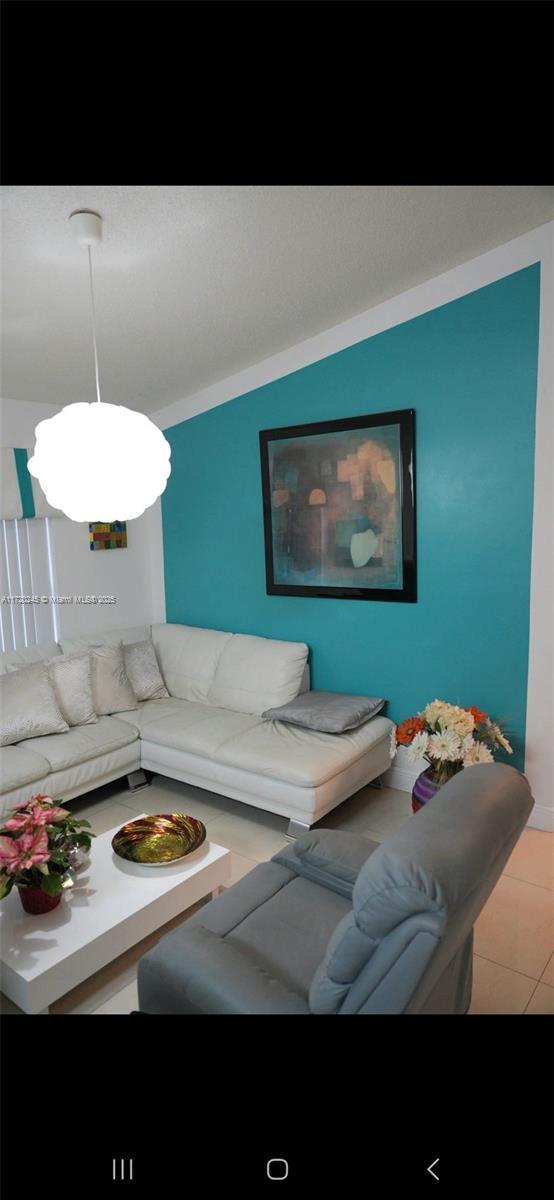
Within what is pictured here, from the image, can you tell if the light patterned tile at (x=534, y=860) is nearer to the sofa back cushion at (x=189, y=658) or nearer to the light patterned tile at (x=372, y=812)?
the light patterned tile at (x=372, y=812)

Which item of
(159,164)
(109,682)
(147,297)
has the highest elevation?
(147,297)

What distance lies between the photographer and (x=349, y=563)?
3281mm

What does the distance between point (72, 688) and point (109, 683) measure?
27 cm

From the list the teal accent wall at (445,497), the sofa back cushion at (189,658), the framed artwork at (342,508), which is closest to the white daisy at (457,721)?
the teal accent wall at (445,497)

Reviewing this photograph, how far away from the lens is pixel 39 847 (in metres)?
1.75

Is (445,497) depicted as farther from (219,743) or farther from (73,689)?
(73,689)

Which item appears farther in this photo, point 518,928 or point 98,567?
point 98,567

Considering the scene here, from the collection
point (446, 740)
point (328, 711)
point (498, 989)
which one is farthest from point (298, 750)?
point (498, 989)

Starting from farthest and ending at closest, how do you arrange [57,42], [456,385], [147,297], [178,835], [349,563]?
[349,563], [456,385], [147,297], [178,835], [57,42]

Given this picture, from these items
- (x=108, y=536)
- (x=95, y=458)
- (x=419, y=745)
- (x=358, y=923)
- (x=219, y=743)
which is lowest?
(x=219, y=743)

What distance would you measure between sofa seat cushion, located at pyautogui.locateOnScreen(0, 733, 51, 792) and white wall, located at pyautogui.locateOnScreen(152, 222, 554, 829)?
1.92 metres
